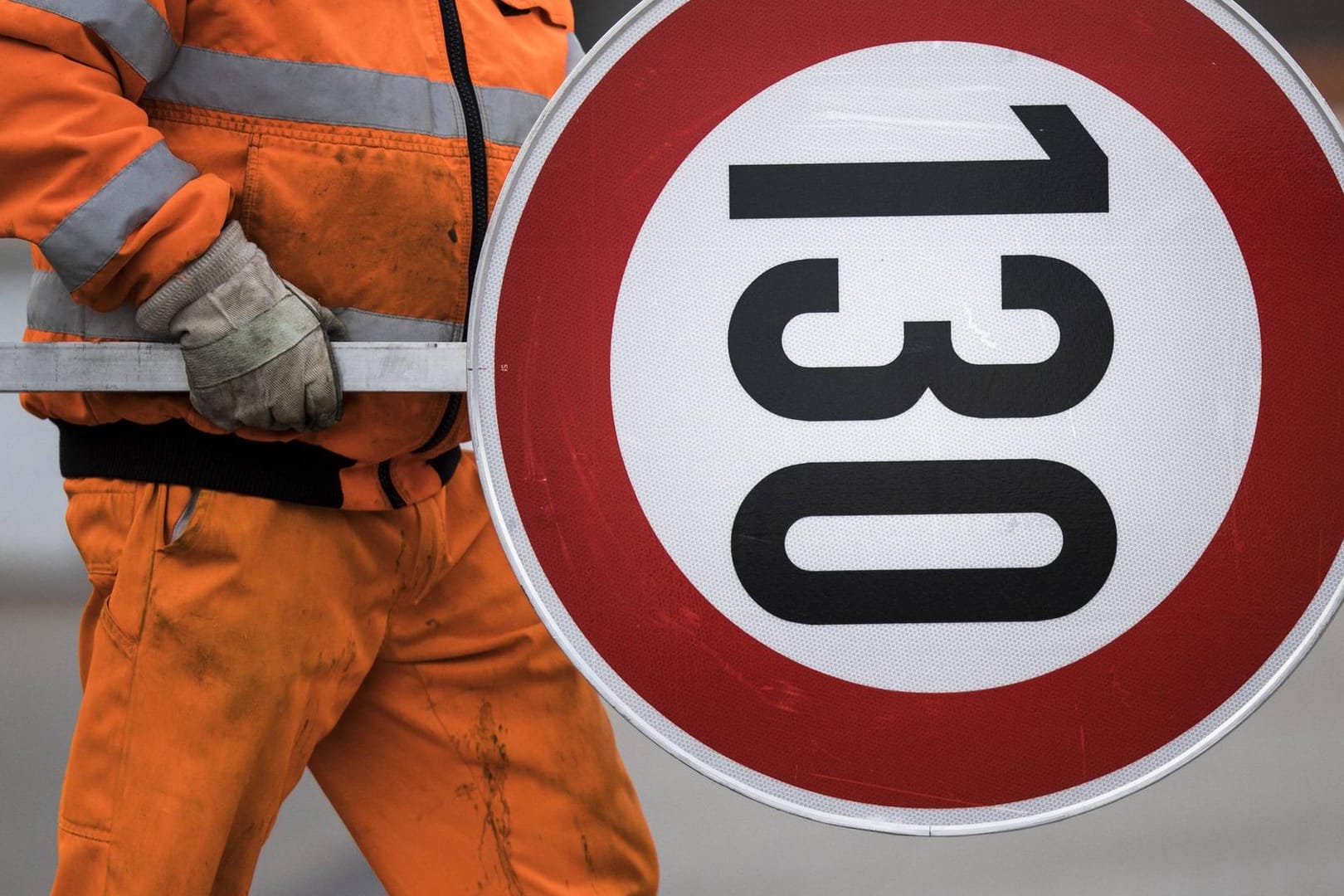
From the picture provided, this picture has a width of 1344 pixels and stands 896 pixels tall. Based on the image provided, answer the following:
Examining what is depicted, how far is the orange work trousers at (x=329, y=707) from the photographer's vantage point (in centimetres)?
109

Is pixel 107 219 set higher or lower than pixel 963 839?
higher

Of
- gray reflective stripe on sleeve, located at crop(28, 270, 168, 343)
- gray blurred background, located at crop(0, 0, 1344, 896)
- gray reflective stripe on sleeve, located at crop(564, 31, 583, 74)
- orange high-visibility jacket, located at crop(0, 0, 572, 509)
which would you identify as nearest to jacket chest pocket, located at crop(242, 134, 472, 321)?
orange high-visibility jacket, located at crop(0, 0, 572, 509)

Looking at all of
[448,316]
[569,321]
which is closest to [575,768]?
[448,316]

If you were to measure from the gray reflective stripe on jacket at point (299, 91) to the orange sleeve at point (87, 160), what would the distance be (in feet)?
0.23

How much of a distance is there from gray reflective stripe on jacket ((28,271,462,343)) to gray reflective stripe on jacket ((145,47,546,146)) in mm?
145

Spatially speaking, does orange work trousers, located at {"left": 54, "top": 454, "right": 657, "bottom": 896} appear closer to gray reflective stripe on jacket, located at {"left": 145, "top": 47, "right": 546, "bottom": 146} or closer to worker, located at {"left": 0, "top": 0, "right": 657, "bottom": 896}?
worker, located at {"left": 0, "top": 0, "right": 657, "bottom": 896}

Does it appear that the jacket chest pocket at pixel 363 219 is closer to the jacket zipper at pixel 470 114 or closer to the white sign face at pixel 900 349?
the jacket zipper at pixel 470 114

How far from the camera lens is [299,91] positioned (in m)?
1.06

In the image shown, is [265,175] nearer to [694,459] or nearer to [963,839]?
Answer: [694,459]

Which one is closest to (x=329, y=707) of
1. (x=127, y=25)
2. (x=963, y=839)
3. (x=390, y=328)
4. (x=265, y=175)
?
(x=390, y=328)

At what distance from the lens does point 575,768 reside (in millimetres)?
1311

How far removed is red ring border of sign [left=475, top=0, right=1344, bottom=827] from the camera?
0.88m

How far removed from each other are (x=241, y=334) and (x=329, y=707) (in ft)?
1.16

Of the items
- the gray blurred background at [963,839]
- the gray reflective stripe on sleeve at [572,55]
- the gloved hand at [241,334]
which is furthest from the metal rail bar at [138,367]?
the gray blurred background at [963,839]
